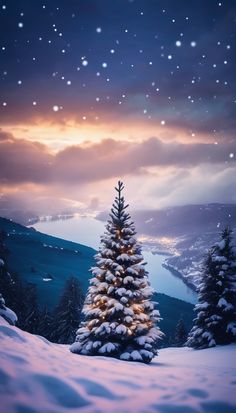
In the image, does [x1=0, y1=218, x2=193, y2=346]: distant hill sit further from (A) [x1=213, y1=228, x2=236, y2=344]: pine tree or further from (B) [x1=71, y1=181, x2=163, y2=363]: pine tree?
(B) [x1=71, y1=181, x2=163, y2=363]: pine tree

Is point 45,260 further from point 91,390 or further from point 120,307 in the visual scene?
point 91,390

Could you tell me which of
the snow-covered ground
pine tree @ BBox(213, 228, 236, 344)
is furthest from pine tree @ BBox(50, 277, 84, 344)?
the snow-covered ground

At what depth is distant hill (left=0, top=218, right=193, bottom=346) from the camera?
258 ft

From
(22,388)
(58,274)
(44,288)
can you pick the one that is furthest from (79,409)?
(58,274)

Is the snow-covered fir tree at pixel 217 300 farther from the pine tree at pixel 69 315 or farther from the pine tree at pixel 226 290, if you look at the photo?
the pine tree at pixel 69 315

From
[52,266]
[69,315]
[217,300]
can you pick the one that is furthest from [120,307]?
[52,266]

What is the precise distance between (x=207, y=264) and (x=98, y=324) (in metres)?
11.1

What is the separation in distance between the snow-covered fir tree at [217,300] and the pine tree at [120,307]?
7.30 m

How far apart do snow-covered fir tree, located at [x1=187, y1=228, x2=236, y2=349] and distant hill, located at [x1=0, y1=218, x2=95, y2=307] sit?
185ft

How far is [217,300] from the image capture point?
20047 millimetres

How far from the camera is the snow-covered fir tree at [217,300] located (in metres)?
19.3

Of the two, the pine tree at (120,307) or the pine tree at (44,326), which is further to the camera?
the pine tree at (44,326)

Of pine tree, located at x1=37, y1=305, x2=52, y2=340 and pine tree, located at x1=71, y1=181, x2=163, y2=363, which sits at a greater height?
pine tree, located at x1=71, y1=181, x2=163, y2=363

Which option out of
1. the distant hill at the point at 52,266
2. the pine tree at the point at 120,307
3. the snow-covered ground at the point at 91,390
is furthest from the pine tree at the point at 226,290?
the distant hill at the point at 52,266
